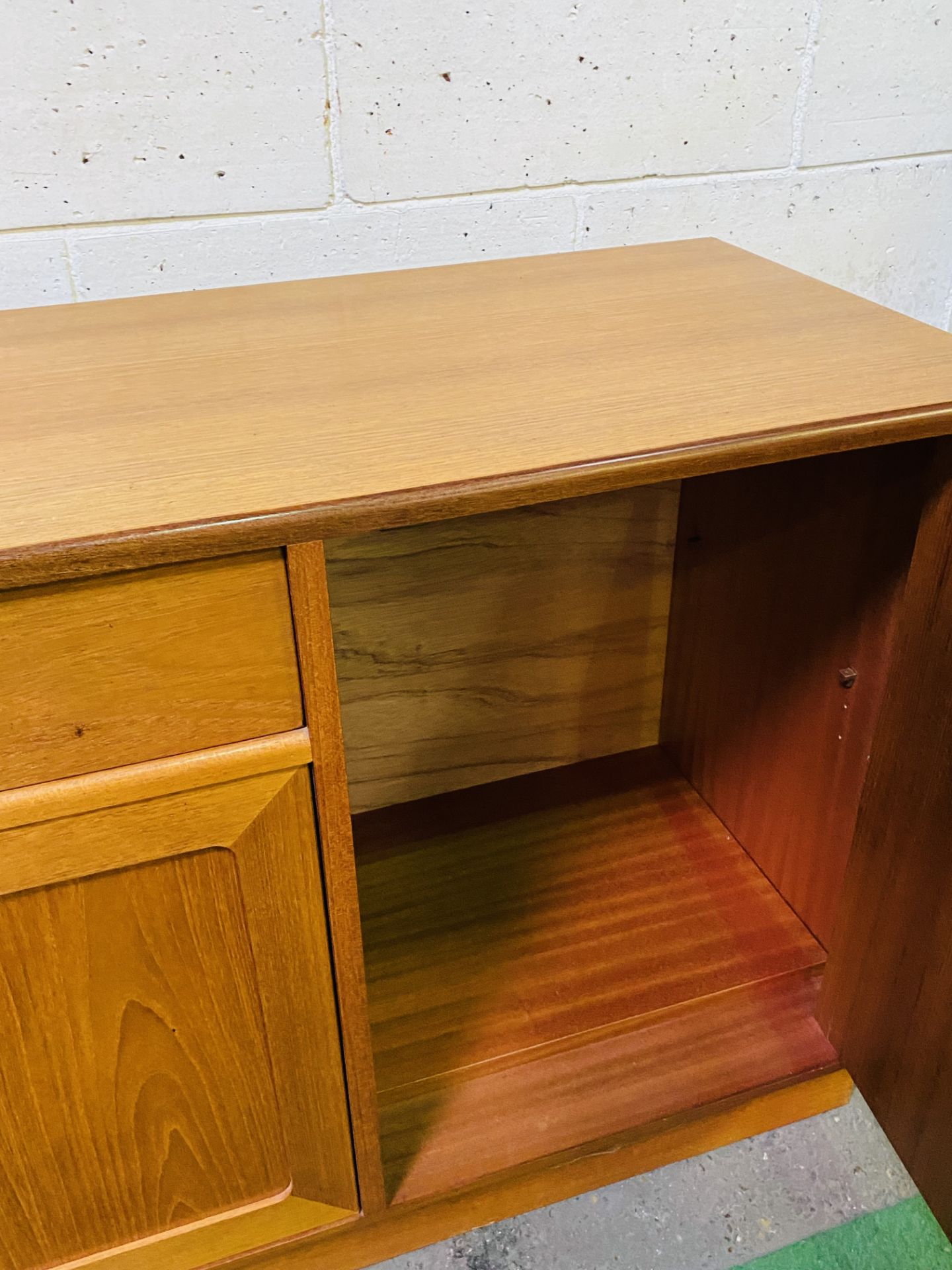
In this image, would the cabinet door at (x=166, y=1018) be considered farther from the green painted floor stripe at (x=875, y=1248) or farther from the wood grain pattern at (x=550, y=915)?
the green painted floor stripe at (x=875, y=1248)

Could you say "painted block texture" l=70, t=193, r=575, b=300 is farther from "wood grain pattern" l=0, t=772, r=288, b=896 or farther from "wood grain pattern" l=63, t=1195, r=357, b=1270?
"wood grain pattern" l=63, t=1195, r=357, b=1270

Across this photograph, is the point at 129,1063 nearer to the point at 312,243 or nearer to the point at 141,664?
the point at 141,664

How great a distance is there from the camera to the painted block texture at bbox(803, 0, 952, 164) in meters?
1.02

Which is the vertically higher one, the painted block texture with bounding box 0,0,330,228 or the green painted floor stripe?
the painted block texture with bounding box 0,0,330,228

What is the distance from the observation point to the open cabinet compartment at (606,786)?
36.0 inches

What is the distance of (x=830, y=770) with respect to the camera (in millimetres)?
963

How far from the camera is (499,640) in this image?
119 cm

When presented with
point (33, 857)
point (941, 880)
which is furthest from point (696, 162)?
point (33, 857)

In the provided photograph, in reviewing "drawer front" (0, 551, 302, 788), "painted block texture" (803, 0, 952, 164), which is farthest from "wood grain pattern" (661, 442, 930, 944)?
"drawer front" (0, 551, 302, 788)

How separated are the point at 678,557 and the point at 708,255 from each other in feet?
1.24

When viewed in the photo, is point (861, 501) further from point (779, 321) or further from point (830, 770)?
point (830, 770)

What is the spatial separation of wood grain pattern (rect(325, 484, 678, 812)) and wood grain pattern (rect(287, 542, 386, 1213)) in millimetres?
474

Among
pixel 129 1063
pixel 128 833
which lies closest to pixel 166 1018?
pixel 129 1063

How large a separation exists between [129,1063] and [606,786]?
2.52 feet
